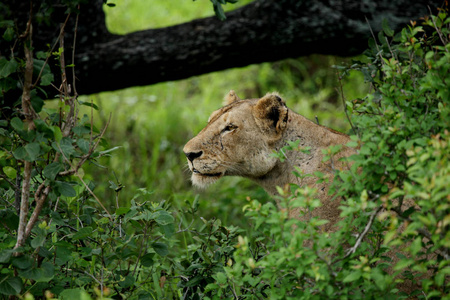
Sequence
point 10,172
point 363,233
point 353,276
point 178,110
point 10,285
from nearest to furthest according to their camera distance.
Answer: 1. point 353,276
2. point 363,233
3. point 10,285
4. point 10,172
5. point 178,110

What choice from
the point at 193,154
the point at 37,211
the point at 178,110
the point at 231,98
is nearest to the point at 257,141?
the point at 193,154

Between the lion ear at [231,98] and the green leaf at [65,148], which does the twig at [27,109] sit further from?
the lion ear at [231,98]

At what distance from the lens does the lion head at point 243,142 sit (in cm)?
367

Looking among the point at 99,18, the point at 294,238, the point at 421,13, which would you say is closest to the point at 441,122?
the point at 294,238

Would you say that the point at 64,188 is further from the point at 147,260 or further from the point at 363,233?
the point at 363,233

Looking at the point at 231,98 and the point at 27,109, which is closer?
the point at 27,109

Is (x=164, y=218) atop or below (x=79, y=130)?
below

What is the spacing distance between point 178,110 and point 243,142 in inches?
168

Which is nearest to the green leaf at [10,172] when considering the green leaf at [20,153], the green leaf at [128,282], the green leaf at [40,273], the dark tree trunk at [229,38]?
the green leaf at [20,153]

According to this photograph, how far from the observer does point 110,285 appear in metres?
3.10

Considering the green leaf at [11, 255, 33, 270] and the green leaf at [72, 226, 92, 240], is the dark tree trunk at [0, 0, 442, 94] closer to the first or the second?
the green leaf at [72, 226, 92, 240]

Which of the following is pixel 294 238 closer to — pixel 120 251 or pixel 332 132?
pixel 120 251

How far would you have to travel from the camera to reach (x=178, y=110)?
7.88 m

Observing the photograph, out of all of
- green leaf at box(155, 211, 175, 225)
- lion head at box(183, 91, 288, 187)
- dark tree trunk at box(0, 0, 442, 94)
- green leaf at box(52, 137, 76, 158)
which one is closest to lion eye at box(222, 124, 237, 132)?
lion head at box(183, 91, 288, 187)
